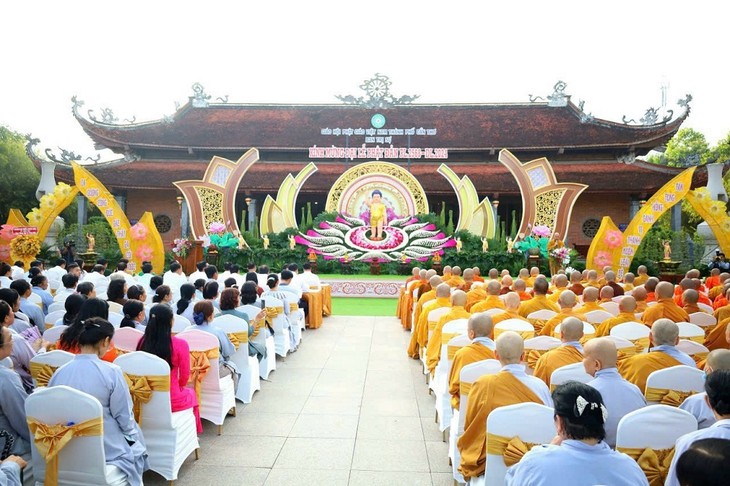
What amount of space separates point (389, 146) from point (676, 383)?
19882 millimetres

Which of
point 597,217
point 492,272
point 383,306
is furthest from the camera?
point 597,217

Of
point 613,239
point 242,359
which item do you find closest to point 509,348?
point 242,359

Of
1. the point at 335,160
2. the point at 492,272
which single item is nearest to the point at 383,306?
the point at 492,272

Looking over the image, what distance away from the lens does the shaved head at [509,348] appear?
9.30 feet

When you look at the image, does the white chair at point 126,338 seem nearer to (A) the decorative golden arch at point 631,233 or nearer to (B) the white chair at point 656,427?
(B) the white chair at point 656,427

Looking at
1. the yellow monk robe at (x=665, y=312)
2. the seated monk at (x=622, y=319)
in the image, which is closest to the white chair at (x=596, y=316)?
the seated monk at (x=622, y=319)

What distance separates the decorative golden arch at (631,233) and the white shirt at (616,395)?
10800 mm

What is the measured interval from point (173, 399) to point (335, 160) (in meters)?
19.4

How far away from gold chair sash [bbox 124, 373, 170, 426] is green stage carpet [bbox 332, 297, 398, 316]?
762 cm

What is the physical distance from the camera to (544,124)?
22344 millimetres

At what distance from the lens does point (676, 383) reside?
10.00 ft

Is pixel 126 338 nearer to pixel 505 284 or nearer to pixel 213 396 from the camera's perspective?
pixel 213 396

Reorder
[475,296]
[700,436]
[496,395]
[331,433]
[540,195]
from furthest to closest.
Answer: [540,195], [475,296], [331,433], [496,395], [700,436]

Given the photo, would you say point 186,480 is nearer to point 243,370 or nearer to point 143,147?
point 243,370
